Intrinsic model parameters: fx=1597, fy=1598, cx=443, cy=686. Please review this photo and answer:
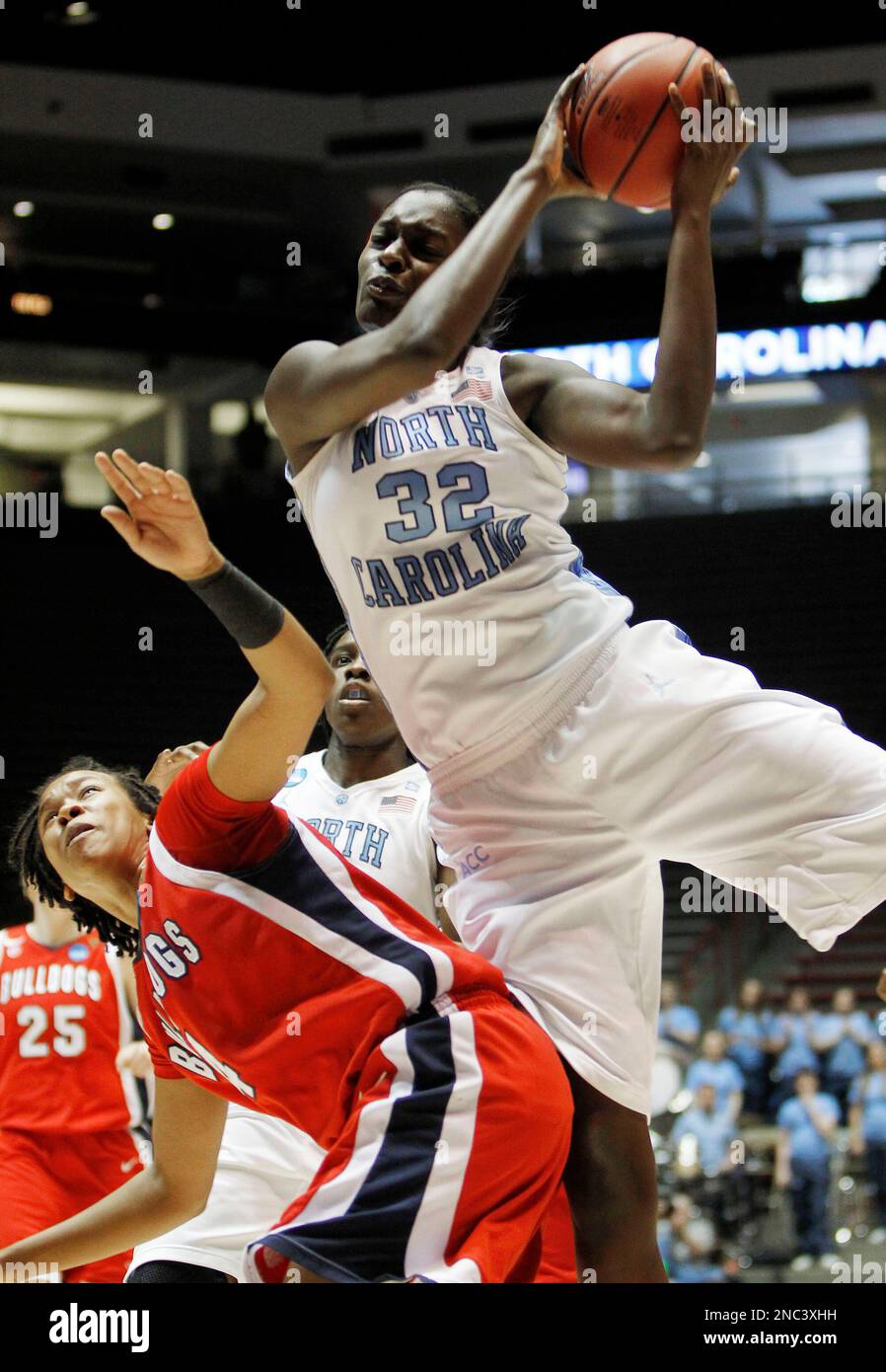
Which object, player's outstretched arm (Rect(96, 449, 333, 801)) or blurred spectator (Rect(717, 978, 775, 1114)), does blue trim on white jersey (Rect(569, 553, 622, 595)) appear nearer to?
player's outstretched arm (Rect(96, 449, 333, 801))

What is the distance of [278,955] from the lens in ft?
7.86

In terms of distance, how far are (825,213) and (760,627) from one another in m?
5.54

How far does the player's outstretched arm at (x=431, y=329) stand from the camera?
2.47 meters

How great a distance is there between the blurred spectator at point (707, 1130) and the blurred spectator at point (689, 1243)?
16.4 inches

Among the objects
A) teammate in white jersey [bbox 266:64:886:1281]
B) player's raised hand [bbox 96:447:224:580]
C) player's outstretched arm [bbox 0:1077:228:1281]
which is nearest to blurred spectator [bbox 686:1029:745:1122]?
player's outstretched arm [bbox 0:1077:228:1281]

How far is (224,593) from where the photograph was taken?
2.47 m

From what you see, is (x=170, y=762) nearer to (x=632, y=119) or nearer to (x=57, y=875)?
(x=57, y=875)

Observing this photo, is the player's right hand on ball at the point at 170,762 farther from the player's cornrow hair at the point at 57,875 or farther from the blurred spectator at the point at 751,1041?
the blurred spectator at the point at 751,1041

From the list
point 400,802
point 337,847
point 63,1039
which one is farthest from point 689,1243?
point 337,847

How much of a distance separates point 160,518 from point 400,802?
172 cm

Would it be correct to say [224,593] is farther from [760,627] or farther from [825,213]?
[825,213]

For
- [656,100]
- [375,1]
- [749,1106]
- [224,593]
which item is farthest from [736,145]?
[375,1]

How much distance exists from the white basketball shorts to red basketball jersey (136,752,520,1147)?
0.68 feet

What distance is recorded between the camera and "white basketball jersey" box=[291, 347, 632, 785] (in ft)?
8.68
